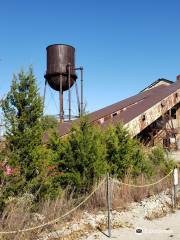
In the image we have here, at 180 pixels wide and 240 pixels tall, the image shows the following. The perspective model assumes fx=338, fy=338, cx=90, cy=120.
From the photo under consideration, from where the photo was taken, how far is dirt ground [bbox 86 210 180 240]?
725 centimetres

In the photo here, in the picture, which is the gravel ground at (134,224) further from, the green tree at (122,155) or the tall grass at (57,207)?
the green tree at (122,155)

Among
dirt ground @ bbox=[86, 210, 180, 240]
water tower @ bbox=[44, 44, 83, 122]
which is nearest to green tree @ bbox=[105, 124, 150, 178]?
dirt ground @ bbox=[86, 210, 180, 240]

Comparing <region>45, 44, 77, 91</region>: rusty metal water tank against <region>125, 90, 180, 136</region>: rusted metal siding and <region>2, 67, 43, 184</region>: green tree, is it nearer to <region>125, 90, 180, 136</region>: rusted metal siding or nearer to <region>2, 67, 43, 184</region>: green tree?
<region>125, 90, 180, 136</region>: rusted metal siding

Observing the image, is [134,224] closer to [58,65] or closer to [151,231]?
[151,231]

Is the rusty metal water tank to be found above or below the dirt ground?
above

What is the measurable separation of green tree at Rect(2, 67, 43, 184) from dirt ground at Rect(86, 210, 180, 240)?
8.52ft

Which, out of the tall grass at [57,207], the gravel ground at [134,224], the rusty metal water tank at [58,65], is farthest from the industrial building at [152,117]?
the gravel ground at [134,224]

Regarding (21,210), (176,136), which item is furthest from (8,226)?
(176,136)

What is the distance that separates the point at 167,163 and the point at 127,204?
4969 millimetres

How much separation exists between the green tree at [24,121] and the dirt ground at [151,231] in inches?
102

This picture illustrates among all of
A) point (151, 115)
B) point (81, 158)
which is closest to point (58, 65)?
point (151, 115)

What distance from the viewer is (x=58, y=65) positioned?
92.4 ft

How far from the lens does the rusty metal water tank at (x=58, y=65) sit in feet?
92.4

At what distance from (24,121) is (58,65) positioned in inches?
781
